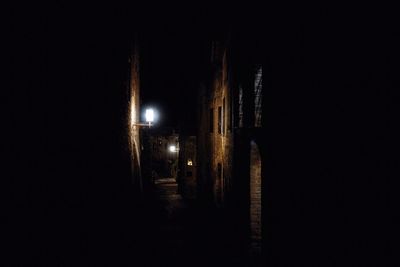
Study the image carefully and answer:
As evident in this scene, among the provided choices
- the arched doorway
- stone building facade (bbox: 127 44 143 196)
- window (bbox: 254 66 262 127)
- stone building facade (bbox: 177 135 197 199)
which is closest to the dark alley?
window (bbox: 254 66 262 127)

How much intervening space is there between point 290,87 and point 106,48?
3.76 metres

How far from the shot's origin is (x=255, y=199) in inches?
430

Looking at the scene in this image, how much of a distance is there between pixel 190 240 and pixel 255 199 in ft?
14.0

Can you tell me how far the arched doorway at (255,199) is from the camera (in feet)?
34.9

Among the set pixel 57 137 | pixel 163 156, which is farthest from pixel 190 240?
pixel 163 156

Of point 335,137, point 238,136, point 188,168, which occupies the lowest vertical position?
point 188,168

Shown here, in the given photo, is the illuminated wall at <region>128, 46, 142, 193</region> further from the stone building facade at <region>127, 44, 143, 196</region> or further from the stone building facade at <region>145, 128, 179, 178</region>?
the stone building facade at <region>145, 128, 179, 178</region>

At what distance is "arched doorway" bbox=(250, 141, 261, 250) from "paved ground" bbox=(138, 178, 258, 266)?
77 centimetres

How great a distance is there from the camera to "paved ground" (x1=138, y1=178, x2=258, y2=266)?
10961mm

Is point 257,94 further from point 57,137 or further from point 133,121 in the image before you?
point 57,137

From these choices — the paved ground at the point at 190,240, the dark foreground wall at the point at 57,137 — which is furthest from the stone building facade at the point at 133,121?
the dark foreground wall at the point at 57,137

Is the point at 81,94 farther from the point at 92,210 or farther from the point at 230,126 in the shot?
the point at 230,126

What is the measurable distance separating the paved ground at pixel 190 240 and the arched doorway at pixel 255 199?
0.77 metres

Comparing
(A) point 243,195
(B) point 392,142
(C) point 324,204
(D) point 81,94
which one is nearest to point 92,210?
(D) point 81,94
